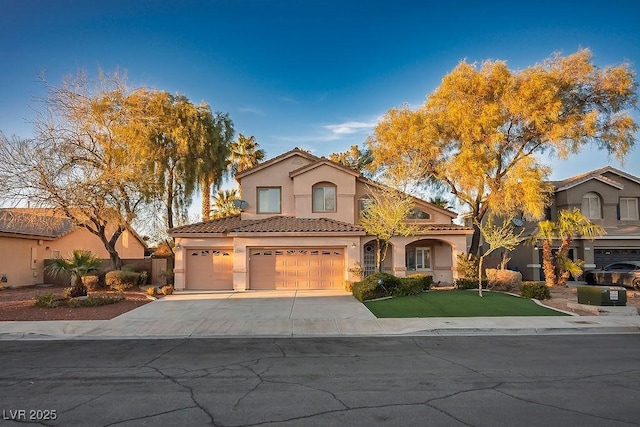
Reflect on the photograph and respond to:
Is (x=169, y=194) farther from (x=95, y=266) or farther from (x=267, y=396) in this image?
(x=267, y=396)

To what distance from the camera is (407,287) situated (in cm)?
1980

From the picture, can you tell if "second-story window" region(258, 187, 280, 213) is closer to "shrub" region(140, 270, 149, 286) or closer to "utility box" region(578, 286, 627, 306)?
"shrub" region(140, 270, 149, 286)

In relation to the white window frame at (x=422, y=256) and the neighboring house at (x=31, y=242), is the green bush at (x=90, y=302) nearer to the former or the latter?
the neighboring house at (x=31, y=242)

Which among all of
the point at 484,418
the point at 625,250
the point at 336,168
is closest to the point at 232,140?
the point at 336,168

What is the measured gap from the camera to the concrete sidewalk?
13117mm

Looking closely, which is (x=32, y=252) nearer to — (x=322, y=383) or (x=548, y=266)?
(x=322, y=383)

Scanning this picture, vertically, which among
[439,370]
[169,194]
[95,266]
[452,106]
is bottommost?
[439,370]

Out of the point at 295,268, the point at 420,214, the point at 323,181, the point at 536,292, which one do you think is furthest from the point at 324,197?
the point at 536,292

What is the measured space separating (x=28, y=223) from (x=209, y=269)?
9347 millimetres

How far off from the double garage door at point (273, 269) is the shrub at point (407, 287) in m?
5.19

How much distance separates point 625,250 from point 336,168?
Answer: 2012 centimetres

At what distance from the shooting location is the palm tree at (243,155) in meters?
37.7

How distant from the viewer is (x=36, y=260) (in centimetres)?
2698

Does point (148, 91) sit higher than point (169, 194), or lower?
higher
